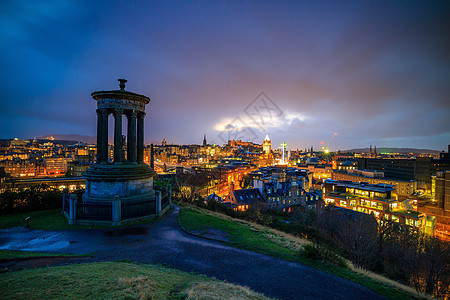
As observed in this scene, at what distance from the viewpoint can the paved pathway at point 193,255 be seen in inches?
338

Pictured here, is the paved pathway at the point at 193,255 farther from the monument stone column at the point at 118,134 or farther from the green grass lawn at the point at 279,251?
the monument stone column at the point at 118,134

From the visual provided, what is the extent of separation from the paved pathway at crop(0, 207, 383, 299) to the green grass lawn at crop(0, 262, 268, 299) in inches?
52.6

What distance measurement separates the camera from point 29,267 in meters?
8.56

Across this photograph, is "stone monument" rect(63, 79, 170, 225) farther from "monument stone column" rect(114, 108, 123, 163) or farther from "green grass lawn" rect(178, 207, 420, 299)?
"green grass lawn" rect(178, 207, 420, 299)

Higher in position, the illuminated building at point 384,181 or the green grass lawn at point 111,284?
the green grass lawn at point 111,284

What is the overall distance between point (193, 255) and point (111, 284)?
4515 millimetres

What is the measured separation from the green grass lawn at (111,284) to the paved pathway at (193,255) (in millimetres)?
1336

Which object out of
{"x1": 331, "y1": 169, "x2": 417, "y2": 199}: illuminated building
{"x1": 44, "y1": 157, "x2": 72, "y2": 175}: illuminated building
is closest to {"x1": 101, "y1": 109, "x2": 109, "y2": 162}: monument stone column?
{"x1": 331, "y1": 169, "x2": 417, "y2": 199}: illuminated building

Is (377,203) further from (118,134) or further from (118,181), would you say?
(118,134)

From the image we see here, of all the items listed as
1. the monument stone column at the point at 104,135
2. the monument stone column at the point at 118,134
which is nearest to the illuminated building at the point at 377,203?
the monument stone column at the point at 118,134

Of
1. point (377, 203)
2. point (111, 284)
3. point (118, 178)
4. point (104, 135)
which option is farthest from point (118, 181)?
point (377, 203)

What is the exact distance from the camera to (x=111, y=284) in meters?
6.97

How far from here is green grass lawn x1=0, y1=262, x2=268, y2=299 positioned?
6246 millimetres

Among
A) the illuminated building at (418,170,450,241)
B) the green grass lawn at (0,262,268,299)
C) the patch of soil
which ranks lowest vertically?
the illuminated building at (418,170,450,241)
